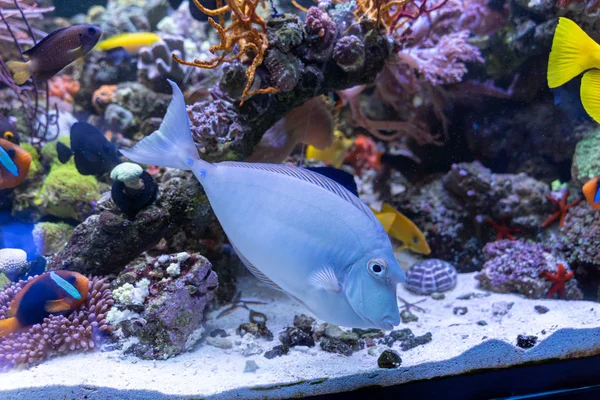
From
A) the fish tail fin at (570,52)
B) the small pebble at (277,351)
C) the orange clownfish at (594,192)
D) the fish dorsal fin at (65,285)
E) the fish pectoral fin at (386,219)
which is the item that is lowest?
the fish dorsal fin at (65,285)

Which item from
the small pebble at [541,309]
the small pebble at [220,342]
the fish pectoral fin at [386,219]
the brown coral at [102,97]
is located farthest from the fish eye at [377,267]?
the brown coral at [102,97]

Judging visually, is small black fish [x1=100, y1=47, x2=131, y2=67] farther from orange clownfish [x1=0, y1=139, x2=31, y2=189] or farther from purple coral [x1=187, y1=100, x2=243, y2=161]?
purple coral [x1=187, y1=100, x2=243, y2=161]

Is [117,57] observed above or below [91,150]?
above

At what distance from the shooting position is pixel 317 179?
1824mm

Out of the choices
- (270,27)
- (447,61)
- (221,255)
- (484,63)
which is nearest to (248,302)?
(221,255)

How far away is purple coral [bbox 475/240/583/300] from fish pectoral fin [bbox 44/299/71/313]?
3.33 metres

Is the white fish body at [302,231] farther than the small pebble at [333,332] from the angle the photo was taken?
No

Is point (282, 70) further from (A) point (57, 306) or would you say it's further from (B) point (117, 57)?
(B) point (117, 57)

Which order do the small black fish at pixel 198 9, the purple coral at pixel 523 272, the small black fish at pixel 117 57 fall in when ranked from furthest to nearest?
the small black fish at pixel 117 57, the purple coral at pixel 523 272, the small black fish at pixel 198 9

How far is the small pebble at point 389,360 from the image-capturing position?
6.87 feet

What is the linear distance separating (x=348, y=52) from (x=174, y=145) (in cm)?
174

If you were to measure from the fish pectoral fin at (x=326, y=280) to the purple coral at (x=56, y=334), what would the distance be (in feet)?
4.88

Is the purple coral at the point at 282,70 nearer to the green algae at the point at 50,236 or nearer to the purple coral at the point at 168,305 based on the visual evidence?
the purple coral at the point at 168,305

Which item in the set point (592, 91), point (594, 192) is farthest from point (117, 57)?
point (594, 192)
